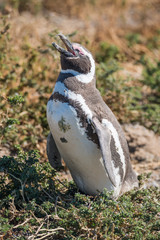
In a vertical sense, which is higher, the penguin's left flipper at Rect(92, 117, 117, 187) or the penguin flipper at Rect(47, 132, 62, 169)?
the penguin's left flipper at Rect(92, 117, 117, 187)

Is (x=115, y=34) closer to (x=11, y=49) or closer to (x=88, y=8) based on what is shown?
(x=88, y=8)

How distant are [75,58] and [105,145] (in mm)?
707

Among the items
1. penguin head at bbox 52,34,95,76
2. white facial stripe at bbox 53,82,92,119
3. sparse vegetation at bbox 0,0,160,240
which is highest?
penguin head at bbox 52,34,95,76

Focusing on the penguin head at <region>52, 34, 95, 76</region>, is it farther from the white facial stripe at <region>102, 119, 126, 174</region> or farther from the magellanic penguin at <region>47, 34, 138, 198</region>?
the white facial stripe at <region>102, 119, 126, 174</region>

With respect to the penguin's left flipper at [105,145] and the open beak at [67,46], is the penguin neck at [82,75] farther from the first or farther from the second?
the penguin's left flipper at [105,145]

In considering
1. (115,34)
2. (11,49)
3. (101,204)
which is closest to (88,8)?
(115,34)

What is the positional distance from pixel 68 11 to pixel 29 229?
7.59 metres

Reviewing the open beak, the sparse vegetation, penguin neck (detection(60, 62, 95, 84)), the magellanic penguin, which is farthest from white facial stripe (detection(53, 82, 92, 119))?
the sparse vegetation

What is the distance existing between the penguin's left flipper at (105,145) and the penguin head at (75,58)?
412 mm

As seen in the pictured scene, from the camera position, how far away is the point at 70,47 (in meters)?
3.07

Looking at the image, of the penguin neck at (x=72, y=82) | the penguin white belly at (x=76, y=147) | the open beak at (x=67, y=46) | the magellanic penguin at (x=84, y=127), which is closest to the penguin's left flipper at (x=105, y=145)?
the magellanic penguin at (x=84, y=127)

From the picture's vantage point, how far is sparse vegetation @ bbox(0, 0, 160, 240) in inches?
110

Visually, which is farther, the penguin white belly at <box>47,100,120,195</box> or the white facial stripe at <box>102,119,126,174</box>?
the white facial stripe at <box>102,119,126,174</box>

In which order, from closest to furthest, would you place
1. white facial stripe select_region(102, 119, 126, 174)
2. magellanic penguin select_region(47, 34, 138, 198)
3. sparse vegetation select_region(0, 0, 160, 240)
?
sparse vegetation select_region(0, 0, 160, 240) → magellanic penguin select_region(47, 34, 138, 198) → white facial stripe select_region(102, 119, 126, 174)
